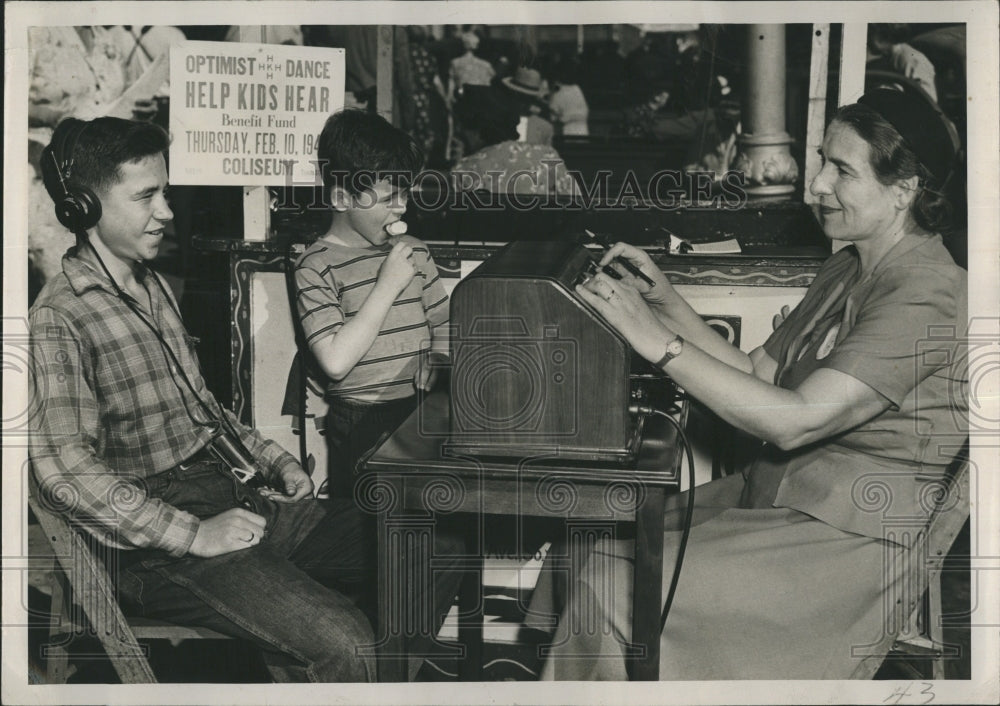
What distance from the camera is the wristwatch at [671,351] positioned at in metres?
1.62

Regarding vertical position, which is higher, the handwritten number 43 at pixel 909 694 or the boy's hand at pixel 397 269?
the boy's hand at pixel 397 269

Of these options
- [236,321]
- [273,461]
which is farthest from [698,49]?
[273,461]

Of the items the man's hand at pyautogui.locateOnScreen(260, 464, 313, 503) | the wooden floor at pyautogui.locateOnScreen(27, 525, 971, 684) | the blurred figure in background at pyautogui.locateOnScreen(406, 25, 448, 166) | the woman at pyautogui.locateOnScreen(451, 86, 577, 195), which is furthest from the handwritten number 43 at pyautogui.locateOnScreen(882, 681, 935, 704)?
the blurred figure in background at pyautogui.locateOnScreen(406, 25, 448, 166)

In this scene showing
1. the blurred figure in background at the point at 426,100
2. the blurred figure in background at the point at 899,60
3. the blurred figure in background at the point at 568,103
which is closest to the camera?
the blurred figure in background at the point at 899,60

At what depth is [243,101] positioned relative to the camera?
2.11 m

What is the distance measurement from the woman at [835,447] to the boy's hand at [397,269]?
0.42 m

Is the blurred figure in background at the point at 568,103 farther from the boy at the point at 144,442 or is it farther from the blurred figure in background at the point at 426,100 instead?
the boy at the point at 144,442

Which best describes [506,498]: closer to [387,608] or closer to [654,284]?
[387,608]

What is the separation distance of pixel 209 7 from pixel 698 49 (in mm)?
2390

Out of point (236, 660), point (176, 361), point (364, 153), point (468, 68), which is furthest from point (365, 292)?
point (468, 68)

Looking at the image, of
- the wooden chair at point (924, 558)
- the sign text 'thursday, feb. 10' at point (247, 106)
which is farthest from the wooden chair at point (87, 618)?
the wooden chair at point (924, 558)

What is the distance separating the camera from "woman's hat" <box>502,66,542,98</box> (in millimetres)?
4004

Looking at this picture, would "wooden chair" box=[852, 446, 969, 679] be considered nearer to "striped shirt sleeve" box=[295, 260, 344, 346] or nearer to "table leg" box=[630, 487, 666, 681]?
"table leg" box=[630, 487, 666, 681]

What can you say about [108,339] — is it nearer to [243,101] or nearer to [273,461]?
[273,461]
